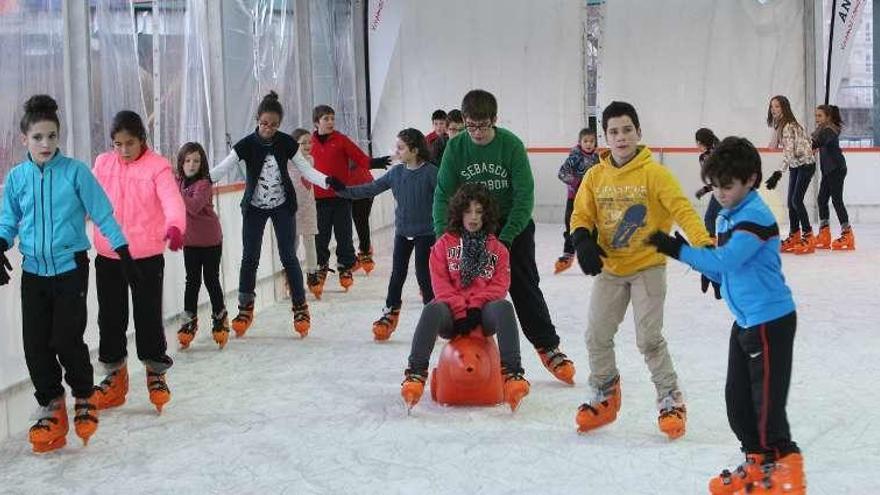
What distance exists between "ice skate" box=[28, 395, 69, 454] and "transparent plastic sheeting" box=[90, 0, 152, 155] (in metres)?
1.64

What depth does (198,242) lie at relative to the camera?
5.98 meters

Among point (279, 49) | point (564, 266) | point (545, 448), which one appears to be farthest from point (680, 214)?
point (279, 49)

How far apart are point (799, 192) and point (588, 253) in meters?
6.43

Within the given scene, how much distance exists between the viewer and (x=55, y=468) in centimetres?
395

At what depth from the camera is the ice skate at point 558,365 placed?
4953mm

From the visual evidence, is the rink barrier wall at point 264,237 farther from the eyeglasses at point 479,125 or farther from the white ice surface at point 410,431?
the eyeglasses at point 479,125

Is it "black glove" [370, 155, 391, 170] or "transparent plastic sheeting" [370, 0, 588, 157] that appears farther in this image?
"transparent plastic sheeting" [370, 0, 588, 157]

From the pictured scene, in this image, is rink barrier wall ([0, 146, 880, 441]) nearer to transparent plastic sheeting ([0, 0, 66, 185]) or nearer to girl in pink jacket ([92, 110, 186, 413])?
transparent plastic sheeting ([0, 0, 66, 185])

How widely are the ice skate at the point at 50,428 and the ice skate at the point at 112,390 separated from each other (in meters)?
0.55

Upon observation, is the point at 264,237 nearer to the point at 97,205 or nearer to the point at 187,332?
the point at 187,332

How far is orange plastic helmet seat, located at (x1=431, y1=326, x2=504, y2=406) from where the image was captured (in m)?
4.61

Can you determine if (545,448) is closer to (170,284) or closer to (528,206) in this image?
(528,206)

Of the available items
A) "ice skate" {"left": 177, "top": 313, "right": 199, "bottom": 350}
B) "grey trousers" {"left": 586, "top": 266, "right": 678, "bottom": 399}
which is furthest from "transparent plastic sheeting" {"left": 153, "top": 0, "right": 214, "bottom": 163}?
"grey trousers" {"left": 586, "top": 266, "right": 678, "bottom": 399}

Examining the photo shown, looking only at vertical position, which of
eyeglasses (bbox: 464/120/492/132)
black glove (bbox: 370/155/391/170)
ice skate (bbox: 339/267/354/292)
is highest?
eyeglasses (bbox: 464/120/492/132)
